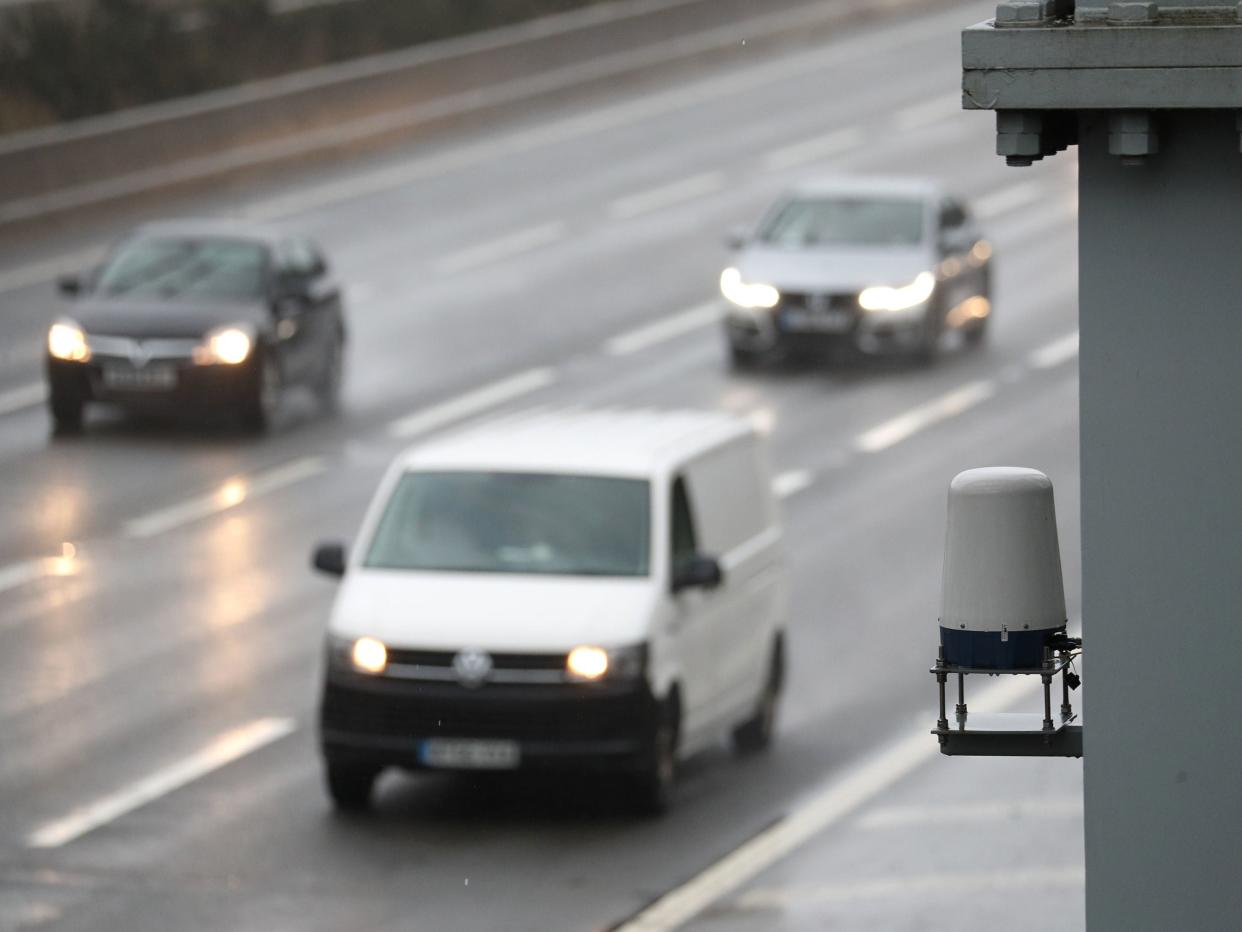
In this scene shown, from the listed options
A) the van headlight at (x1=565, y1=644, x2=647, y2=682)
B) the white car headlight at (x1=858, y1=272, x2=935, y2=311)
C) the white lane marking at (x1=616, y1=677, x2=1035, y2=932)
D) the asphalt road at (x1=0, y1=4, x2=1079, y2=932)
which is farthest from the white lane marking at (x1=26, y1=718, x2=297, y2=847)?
the white car headlight at (x1=858, y1=272, x2=935, y2=311)

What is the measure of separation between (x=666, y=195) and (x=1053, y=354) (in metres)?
10.1

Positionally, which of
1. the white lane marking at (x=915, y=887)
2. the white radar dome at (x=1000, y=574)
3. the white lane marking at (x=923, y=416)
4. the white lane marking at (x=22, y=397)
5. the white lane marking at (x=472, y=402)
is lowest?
the white lane marking at (x=923, y=416)

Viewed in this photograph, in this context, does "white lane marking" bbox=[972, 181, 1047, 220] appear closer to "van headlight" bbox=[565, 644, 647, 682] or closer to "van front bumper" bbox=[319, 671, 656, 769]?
"van headlight" bbox=[565, 644, 647, 682]

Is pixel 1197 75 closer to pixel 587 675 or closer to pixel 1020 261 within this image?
pixel 587 675

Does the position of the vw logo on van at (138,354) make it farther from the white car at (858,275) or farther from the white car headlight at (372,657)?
the white car headlight at (372,657)

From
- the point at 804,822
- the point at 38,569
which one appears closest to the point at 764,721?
the point at 804,822

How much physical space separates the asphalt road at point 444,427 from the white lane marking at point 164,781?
29mm

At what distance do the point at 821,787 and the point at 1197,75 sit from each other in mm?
9686

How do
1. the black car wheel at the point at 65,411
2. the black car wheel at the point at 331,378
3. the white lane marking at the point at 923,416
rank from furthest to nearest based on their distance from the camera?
the black car wheel at the point at 331,378
the white lane marking at the point at 923,416
the black car wheel at the point at 65,411

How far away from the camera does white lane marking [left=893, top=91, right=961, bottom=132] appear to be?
43.7m

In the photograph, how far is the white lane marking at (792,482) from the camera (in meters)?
A: 23.8

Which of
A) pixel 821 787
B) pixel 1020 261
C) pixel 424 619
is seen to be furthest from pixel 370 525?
pixel 1020 261

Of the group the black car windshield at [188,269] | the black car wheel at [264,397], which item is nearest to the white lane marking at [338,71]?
the black car windshield at [188,269]

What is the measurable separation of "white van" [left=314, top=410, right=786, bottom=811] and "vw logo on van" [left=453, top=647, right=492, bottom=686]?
A: 0.04 feet
